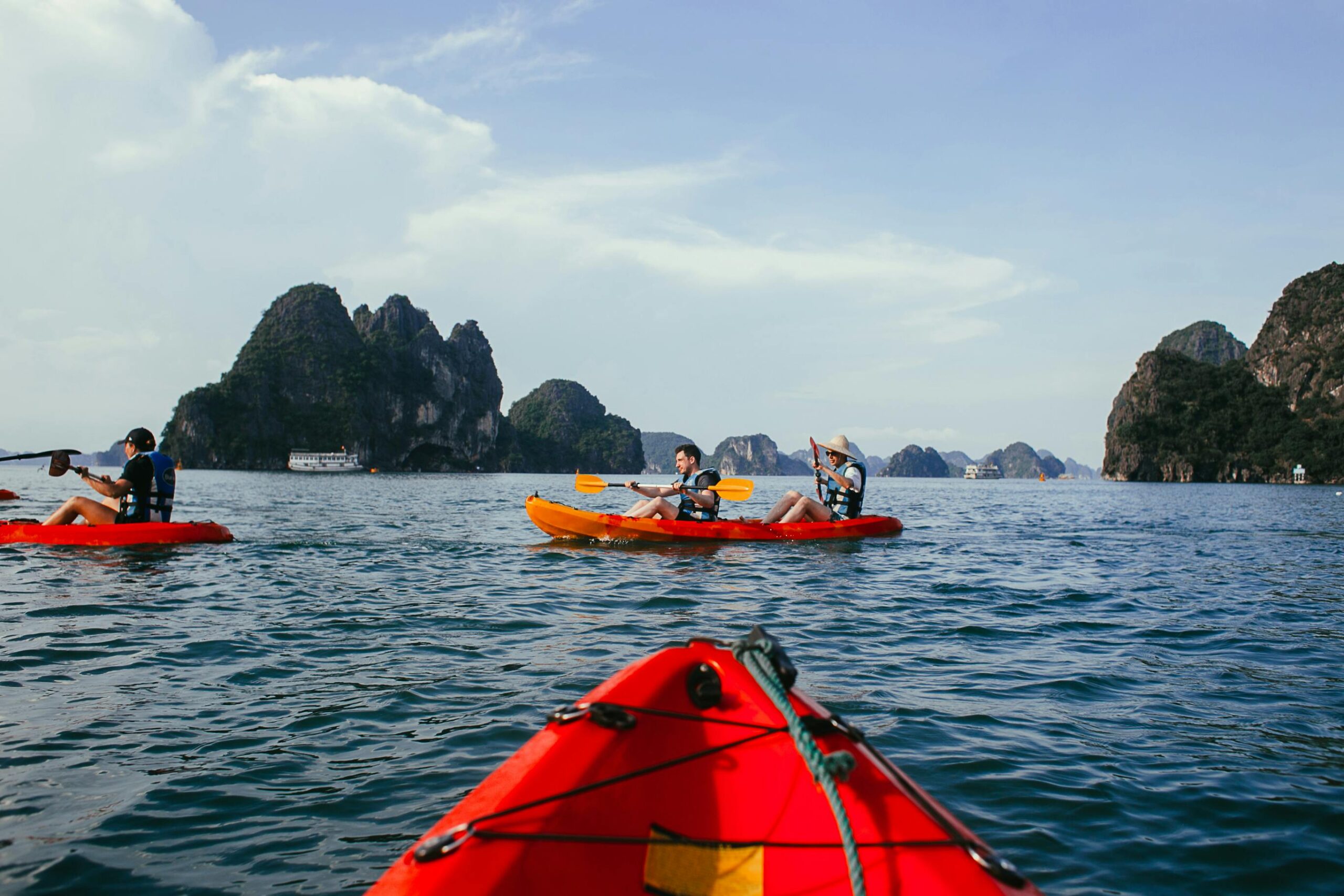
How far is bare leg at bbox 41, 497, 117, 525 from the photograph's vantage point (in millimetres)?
10562

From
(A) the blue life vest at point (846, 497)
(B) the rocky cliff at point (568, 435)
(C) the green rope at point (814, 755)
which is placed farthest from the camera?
(B) the rocky cliff at point (568, 435)

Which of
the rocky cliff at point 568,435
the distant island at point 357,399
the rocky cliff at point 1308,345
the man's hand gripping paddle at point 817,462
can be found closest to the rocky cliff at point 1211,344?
the rocky cliff at point 1308,345

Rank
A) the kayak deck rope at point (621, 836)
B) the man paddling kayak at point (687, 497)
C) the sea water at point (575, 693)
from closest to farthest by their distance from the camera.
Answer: the kayak deck rope at point (621, 836) < the sea water at point (575, 693) < the man paddling kayak at point (687, 497)

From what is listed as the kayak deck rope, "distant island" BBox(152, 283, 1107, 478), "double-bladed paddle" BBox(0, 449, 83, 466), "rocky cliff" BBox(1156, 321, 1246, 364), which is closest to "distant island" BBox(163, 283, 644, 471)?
"distant island" BBox(152, 283, 1107, 478)

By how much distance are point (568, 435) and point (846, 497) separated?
468 feet

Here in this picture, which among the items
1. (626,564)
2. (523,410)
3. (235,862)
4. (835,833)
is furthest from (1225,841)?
(523,410)

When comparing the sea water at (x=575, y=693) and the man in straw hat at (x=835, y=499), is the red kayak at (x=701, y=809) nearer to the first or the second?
the sea water at (x=575, y=693)

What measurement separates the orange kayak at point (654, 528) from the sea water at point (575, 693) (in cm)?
82

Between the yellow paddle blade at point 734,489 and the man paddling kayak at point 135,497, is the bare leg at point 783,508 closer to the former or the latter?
the yellow paddle blade at point 734,489

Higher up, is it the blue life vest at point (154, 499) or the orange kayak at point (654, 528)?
the blue life vest at point (154, 499)

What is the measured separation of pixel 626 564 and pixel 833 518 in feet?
14.9

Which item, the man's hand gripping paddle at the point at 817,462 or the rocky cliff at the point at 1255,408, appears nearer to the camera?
the man's hand gripping paddle at the point at 817,462

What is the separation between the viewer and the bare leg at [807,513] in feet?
42.5

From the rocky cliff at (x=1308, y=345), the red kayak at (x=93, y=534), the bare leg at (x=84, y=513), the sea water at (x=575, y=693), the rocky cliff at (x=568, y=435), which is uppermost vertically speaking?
the rocky cliff at (x=1308, y=345)
